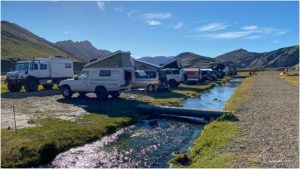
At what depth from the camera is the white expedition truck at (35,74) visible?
36438 millimetres

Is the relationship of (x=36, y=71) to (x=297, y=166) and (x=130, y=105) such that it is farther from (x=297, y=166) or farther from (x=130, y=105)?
(x=297, y=166)

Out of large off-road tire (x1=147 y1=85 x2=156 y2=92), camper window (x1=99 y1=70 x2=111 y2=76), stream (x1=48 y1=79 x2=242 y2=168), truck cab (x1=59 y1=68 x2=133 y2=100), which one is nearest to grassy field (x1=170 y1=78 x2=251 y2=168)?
stream (x1=48 y1=79 x2=242 y2=168)

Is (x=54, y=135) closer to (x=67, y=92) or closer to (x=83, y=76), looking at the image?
(x=83, y=76)

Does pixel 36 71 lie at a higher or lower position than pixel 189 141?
higher

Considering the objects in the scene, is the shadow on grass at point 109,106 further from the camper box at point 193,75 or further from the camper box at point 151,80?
the camper box at point 193,75

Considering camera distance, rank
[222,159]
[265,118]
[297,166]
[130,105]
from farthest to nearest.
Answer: [130,105] → [265,118] → [222,159] → [297,166]

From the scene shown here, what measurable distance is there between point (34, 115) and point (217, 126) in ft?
34.8

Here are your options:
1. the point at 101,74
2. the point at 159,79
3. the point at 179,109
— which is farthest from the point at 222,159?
the point at 159,79

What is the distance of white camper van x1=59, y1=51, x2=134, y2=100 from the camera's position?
28.9 meters

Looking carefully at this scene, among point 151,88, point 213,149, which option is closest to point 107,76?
point 151,88

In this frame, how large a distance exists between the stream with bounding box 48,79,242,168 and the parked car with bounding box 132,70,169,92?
1727cm

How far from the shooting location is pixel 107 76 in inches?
1146

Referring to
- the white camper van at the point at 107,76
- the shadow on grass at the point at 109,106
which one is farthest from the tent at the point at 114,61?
the shadow on grass at the point at 109,106

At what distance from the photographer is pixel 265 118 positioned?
20297 mm
